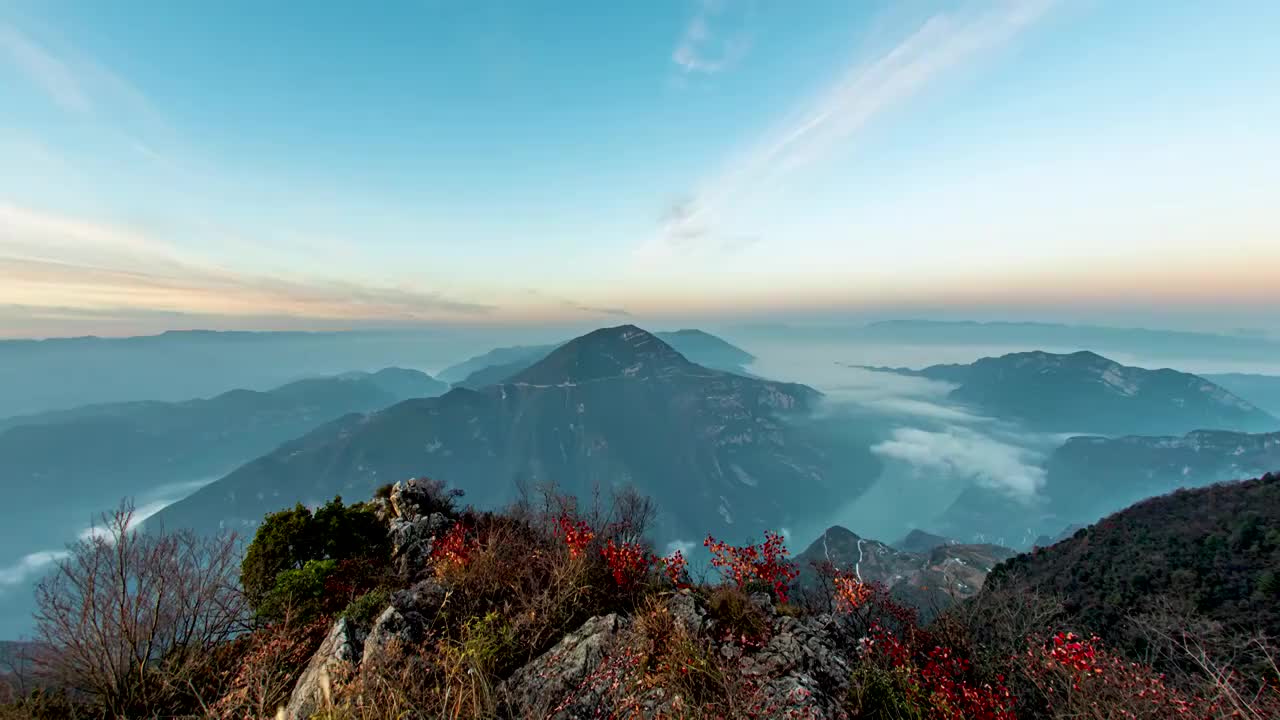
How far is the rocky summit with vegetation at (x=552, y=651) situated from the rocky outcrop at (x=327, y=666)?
0.04 m

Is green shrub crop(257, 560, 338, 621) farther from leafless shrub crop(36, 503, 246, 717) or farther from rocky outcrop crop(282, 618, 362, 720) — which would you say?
rocky outcrop crop(282, 618, 362, 720)

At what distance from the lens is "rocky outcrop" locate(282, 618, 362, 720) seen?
273 inches

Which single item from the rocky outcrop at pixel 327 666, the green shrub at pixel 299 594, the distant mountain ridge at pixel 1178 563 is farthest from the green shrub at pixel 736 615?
the distant mountain ridge at pixel 1178 563

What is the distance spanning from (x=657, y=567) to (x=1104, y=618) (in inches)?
2397

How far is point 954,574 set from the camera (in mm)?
115125

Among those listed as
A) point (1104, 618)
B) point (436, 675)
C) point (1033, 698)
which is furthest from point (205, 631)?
point (1104, 618)

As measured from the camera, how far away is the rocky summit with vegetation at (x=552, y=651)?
19.7 ft

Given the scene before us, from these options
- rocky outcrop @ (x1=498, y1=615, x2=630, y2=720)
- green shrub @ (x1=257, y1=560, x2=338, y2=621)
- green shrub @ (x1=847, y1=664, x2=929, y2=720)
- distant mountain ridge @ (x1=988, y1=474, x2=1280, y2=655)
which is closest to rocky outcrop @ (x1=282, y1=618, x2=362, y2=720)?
rocky outcrop @ (x1=498, y1=615, x2=630, y2=720)

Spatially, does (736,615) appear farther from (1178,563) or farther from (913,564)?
(913,564)

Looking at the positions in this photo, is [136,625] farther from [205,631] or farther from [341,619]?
[341,619]

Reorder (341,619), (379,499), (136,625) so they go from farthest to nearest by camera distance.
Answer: (379,499) → (136,625) → (341,619)

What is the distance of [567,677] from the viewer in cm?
685

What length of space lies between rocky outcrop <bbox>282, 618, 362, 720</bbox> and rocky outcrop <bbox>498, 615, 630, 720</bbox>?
266 centimetres

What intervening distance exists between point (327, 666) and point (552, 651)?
352 centimetres
